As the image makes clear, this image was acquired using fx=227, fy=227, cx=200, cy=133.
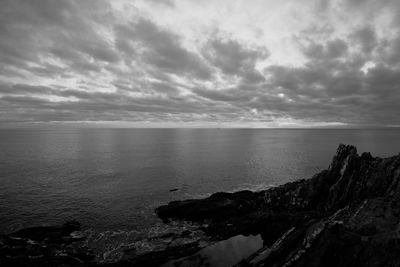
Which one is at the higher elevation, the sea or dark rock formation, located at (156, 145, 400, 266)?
dark rock formation, located at (156, 145, 400, 266)

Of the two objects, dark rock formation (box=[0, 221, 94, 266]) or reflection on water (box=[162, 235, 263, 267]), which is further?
dark rock formation (box=[0, 221, 94, 266])

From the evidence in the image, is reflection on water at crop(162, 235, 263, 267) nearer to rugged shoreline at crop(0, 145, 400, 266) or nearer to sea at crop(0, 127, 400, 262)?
rugged shoreline at crop(0, 145, 400, 266)

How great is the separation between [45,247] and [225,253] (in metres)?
24.8

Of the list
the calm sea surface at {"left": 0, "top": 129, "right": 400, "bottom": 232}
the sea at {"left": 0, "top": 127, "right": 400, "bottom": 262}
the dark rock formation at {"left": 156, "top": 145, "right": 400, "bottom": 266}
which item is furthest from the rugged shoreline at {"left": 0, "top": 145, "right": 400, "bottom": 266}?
the calm sea surface at {"left": 0, "top": 129, "right": 400, "bottom": 232}

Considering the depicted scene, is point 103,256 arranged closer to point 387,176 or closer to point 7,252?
point 7,252

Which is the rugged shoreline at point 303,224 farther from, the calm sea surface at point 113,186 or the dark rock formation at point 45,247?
the calm sea surface at point 113,186

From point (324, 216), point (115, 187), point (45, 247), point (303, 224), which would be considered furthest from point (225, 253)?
point (115, 187)

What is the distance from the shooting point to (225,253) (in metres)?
26.3

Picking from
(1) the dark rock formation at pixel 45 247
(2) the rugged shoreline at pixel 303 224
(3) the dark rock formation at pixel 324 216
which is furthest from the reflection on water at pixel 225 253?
(1) the dark rock formation at pixel 45 247

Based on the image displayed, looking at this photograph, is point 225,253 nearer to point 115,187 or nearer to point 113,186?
point 115,187

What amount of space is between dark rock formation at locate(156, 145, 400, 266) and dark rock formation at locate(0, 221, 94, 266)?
1546cm

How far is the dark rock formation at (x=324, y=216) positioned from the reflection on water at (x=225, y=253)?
2.03 meters

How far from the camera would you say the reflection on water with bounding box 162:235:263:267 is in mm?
24500

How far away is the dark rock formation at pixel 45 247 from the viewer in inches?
1075
